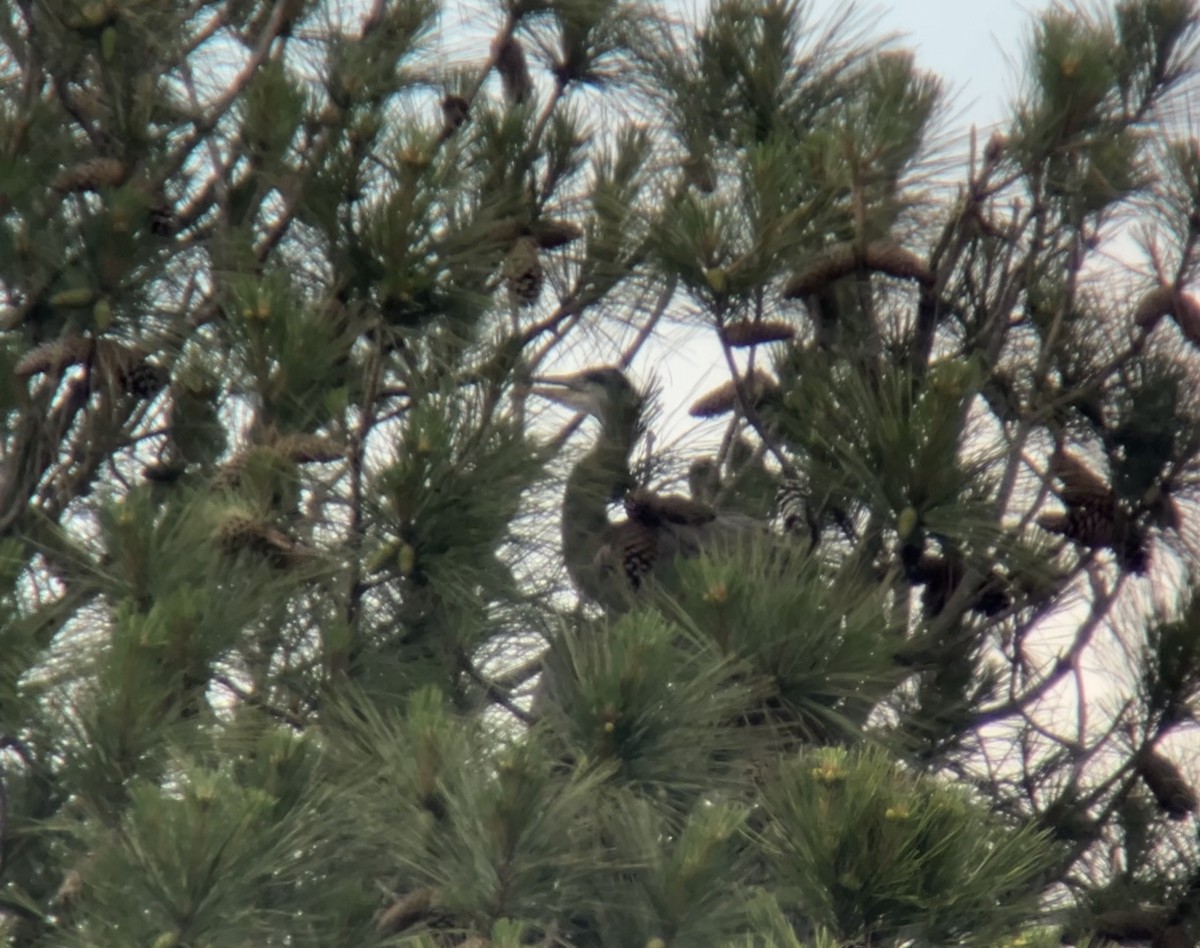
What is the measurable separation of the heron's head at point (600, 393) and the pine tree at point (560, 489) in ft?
0.48

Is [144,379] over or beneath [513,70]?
beneath

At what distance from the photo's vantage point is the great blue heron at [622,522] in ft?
10.1

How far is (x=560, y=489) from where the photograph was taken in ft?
8.81

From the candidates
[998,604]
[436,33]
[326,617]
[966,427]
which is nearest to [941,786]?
[966,427]

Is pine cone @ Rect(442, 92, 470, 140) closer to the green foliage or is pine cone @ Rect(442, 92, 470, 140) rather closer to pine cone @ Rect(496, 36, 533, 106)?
pine cone @ Rect(496, 36, 533, 106)

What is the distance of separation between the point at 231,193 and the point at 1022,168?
1268 millimetres

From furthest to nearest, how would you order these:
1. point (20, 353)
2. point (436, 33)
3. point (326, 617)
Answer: point (436, 33)
point (20, 353)
point (326, 617)

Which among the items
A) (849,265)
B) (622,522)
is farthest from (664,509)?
(849,265)

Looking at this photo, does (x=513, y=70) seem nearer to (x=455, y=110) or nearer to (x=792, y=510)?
(x=455, y=110)

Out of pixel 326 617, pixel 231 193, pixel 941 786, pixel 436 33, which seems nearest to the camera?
pixel 941 786

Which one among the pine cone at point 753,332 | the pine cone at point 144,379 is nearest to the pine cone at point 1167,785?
the pine cone at point 753,332

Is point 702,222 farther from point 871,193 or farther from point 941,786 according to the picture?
point 941,786

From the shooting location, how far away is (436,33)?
11.1ft

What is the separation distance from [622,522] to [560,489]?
0.60m
